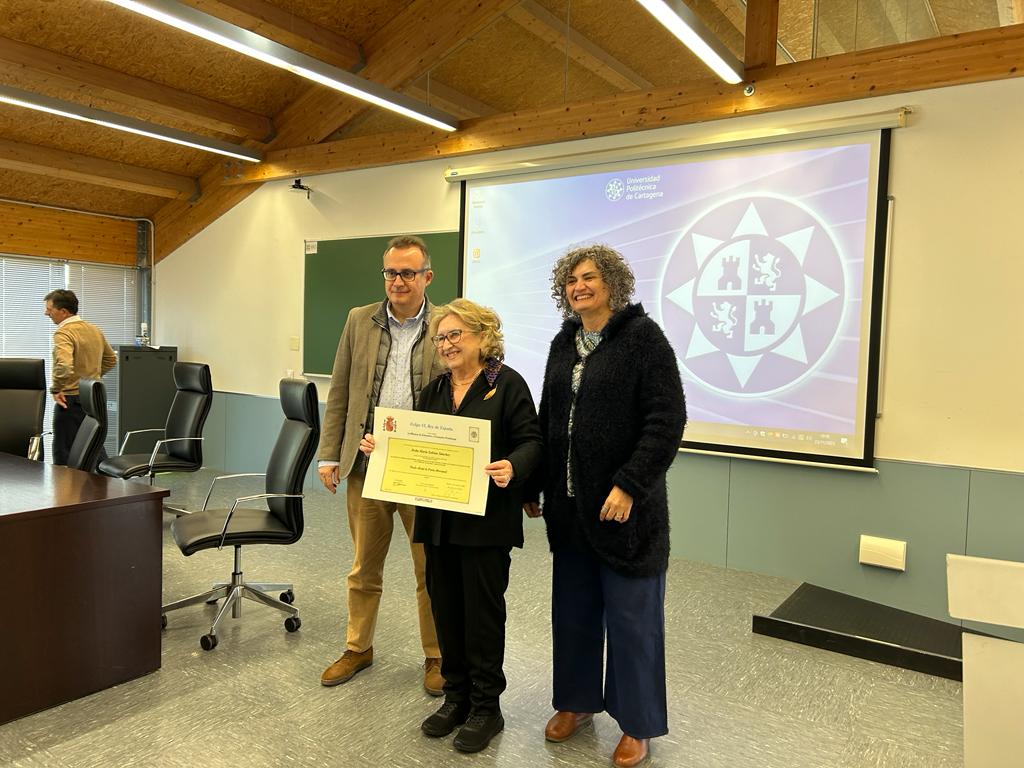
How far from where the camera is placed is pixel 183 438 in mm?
4660

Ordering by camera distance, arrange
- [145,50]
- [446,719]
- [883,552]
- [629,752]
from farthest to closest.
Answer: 1. [145,50]
2. [883,552]
3. [446,719]
4. [629,752]

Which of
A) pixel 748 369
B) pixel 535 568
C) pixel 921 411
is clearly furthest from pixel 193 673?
pixel 921 411

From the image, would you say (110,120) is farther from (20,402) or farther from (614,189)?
(614,189)

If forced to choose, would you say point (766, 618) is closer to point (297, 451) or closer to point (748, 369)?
point (748, 369)

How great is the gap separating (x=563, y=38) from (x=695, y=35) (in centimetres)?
161

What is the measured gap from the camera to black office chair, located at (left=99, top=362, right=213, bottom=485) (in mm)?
4547

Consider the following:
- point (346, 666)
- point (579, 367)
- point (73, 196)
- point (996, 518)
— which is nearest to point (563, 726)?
point (346, 666)

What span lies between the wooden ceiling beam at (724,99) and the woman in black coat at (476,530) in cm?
264

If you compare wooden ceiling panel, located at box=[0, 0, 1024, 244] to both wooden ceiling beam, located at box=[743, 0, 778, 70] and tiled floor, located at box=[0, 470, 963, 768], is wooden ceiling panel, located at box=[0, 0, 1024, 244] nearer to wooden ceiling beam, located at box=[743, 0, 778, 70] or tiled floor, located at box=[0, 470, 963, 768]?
wooden ceiling beam, located at box=[743, 0, 778, 70]

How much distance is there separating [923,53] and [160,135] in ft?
16.5

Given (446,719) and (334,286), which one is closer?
(446,719)

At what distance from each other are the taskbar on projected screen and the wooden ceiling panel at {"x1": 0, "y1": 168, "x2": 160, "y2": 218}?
239 inches

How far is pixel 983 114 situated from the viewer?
11.0ft

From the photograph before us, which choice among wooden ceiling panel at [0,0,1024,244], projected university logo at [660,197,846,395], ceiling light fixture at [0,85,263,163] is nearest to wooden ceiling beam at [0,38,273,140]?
wooden ceiling panel at [0,0,1024,244]
